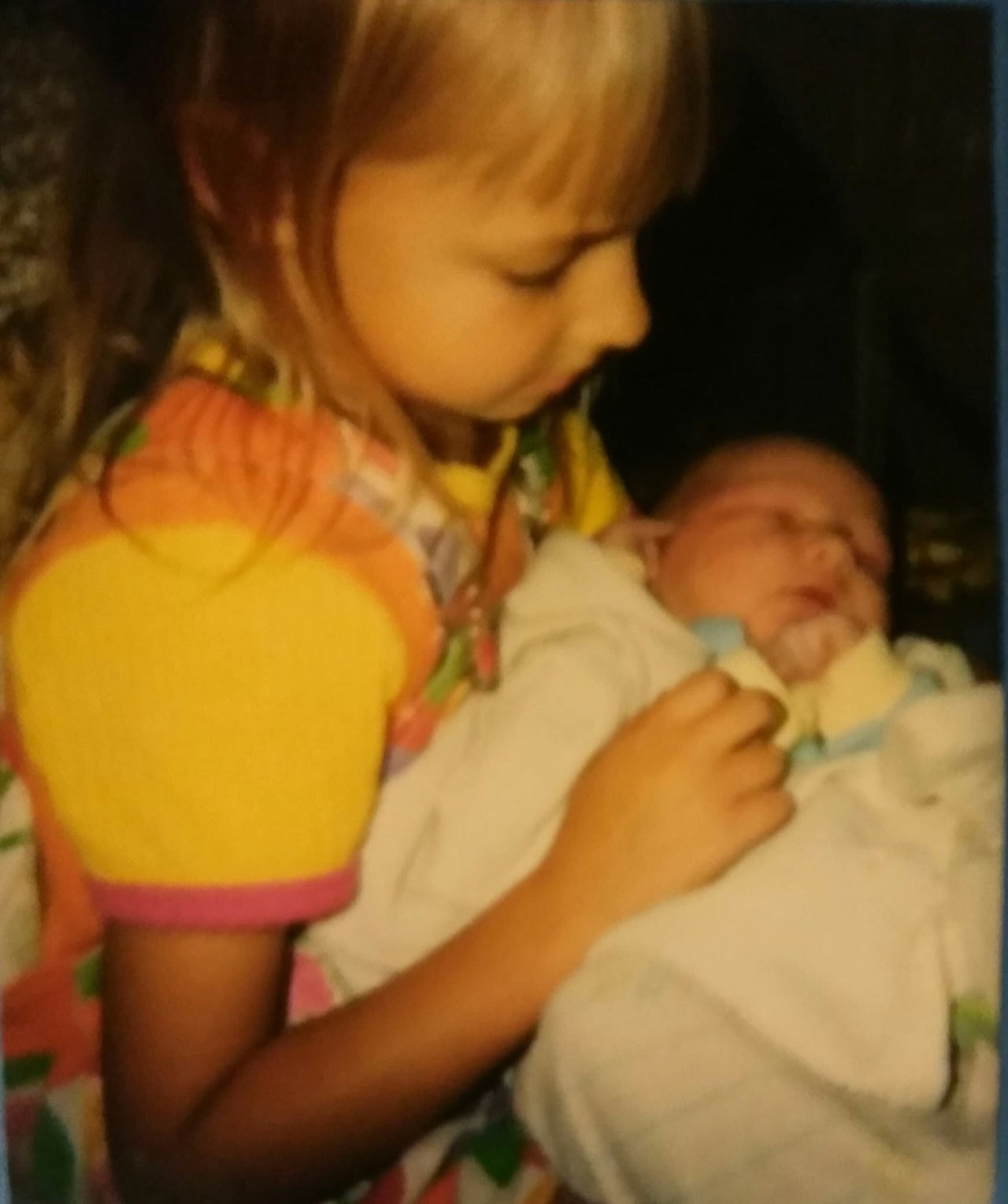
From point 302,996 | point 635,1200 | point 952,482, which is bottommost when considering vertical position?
point 635,1200

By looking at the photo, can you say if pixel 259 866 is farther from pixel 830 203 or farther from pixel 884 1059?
pixel 830 203

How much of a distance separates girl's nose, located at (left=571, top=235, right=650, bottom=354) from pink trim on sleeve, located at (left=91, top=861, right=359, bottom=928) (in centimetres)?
29

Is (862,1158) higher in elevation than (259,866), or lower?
lower

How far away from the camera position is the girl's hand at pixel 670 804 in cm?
69

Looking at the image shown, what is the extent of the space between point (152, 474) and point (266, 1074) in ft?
0.93

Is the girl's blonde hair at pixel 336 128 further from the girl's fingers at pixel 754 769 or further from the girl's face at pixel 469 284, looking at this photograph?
the girl's fingers at pixel 754 769

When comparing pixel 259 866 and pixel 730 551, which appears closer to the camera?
pixel 259 866

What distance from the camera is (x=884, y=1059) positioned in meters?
0.69

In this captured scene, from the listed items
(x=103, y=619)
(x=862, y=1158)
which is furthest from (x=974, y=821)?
(x=103, y=619)

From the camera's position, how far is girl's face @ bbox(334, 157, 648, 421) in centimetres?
66

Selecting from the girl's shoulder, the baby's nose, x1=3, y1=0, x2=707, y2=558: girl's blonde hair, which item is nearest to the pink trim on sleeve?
the girl's shoulder

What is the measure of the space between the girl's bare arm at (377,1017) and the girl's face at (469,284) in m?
0.19

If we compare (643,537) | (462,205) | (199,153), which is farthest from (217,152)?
(643,537)

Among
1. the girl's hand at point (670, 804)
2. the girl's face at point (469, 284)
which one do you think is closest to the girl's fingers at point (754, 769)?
the girl's hand at point (670, 804)
